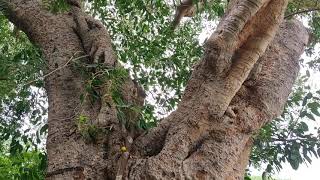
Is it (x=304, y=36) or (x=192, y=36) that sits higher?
(x=192, y=36)

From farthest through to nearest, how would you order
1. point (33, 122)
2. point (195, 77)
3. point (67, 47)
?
point (33, 122), point (67, 47), point (195, 77)

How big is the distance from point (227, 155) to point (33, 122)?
1678mm

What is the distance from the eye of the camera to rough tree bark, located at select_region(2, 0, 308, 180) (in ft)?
5.52

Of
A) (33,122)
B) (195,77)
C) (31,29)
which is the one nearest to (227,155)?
(195,77)

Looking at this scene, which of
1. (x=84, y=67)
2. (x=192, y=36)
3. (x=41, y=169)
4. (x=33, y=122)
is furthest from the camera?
(x=192, y=36)

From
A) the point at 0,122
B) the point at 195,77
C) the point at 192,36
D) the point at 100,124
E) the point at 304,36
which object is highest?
the point at 192,36

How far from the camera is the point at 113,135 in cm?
184

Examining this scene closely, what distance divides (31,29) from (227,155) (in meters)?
1.39

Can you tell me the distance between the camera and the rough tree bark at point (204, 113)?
1.68 m

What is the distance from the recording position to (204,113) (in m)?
1.83

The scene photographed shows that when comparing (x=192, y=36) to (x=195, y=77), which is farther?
(x=192, y=36)

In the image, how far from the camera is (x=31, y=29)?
2521 millimetres

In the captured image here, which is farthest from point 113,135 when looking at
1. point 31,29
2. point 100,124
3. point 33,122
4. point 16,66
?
point 33,122

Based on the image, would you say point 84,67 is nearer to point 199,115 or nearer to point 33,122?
point 199,115
